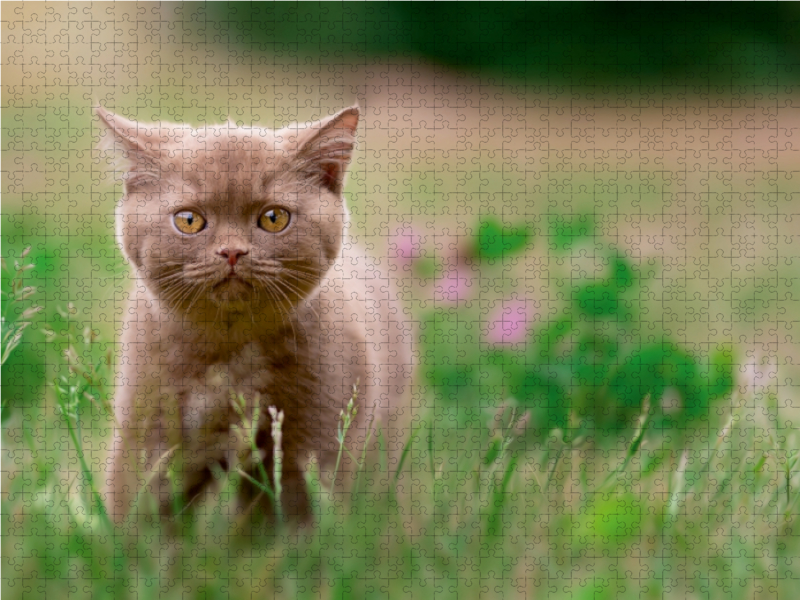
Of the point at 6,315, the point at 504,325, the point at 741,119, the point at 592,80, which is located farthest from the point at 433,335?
the point at 741,119

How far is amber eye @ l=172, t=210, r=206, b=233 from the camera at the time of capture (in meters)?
1.38

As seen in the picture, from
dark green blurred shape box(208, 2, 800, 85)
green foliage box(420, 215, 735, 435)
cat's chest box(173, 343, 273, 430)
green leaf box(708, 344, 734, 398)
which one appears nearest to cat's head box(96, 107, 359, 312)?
cat's chest box(173, 343, 273, 430)

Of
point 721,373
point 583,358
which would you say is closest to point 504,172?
point 583,358

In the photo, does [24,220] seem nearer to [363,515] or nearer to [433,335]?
[433,335]

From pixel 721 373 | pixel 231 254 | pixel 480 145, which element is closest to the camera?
pixel 231 254

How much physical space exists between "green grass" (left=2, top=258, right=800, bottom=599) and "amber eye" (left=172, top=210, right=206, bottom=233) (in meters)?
0.25

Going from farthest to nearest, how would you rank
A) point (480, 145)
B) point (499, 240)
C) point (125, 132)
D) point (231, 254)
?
point (480, 145) → point (499, 240) → point (125, 132) → point (231, 254)

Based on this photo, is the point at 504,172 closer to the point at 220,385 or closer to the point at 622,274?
the point at 622,274

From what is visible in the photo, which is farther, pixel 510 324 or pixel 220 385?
pixel 510 324

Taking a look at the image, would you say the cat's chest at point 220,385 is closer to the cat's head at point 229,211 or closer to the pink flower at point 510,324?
the cat's head at point 229,211

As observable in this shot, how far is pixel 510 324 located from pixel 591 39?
5.25 feet

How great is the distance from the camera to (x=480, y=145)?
9.36ft

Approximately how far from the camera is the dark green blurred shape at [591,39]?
10.2ft

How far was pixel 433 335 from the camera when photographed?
2.33 metres
